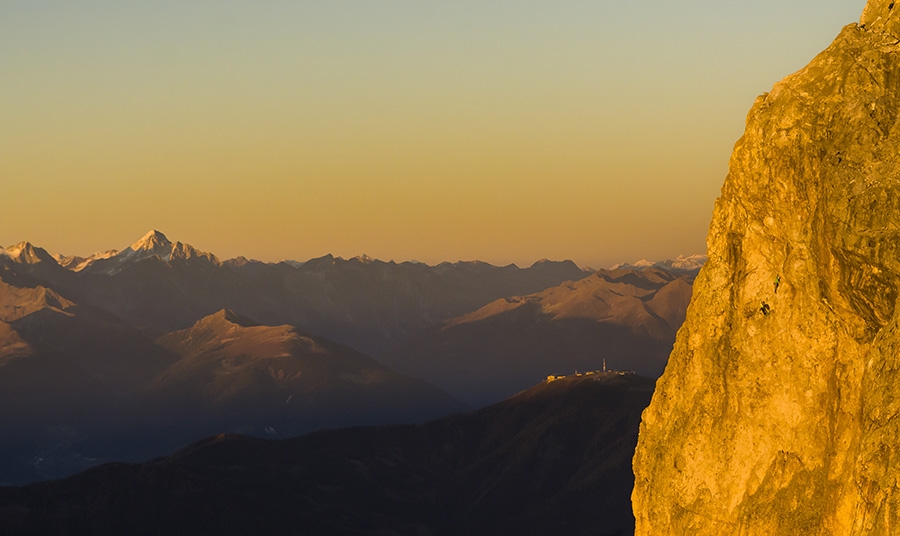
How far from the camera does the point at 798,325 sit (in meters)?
37.8

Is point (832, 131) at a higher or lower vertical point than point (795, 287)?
higher

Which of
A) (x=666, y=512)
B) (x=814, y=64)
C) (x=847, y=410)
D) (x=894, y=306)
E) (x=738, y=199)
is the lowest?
(x=666, y=512)

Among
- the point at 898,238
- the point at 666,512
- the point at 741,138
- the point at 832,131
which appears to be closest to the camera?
the point at 898,238

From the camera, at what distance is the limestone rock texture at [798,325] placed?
34.0 meters

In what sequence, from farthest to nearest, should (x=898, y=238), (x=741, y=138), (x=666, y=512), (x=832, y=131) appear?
(x=666, y=512), (x=741, y=138), (x=832, y=131), (x=898, y=238)

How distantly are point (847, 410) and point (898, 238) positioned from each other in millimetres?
5678

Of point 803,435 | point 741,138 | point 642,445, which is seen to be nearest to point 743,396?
point 803,435

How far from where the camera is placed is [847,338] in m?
36.4

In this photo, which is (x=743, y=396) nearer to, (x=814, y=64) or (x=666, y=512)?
(x=666, y=512)

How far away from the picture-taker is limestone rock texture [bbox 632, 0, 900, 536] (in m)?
34.0

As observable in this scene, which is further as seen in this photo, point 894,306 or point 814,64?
point 814,64

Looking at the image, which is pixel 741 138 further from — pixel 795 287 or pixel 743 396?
pixel 743 396

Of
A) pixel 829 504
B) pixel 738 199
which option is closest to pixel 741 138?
pixel 738 199

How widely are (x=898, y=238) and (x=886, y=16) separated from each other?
28.0 ft
